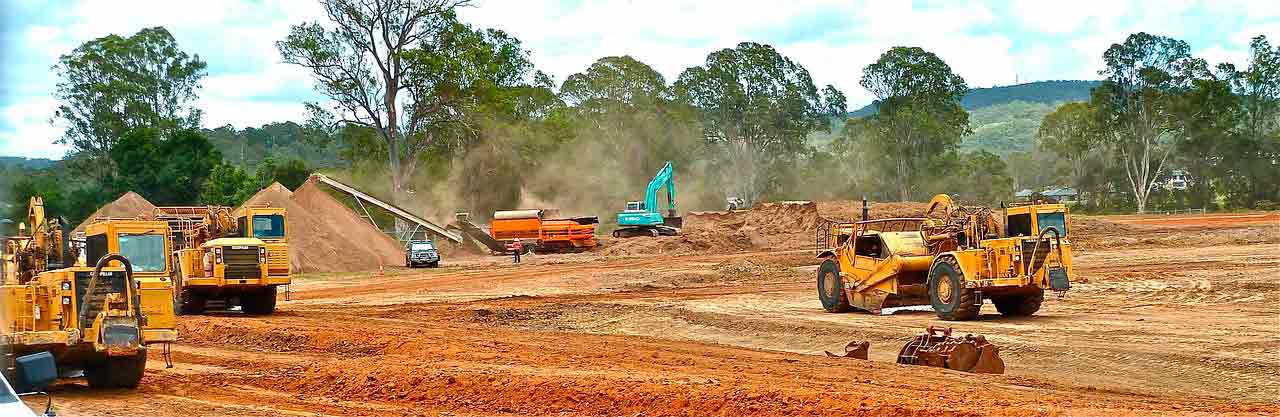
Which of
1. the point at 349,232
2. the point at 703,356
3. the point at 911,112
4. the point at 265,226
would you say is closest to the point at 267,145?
the point at 911,112

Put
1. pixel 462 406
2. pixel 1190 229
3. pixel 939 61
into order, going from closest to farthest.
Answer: pixel 462 406 < pixel 1190 229 < pixel 939 61

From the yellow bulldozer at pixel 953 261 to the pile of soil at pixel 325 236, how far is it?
3022 centimetres

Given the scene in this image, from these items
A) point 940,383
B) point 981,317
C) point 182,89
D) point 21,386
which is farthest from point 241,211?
point 182,89

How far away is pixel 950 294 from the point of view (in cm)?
2383

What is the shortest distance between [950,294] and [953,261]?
2.02 feet

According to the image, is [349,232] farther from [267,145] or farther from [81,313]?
[267,145]

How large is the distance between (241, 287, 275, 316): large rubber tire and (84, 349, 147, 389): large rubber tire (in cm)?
1322

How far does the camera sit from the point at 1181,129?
92.2m

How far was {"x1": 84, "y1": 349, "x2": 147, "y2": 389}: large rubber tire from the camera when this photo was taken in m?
14.6

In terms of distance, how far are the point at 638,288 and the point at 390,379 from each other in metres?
23.7

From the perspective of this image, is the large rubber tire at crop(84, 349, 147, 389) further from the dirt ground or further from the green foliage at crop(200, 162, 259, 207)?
the green foliage at crop(200, 162, 259, 207)

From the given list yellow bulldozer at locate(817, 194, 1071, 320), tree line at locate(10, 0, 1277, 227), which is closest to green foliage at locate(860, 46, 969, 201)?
tree line at locate(10, 0, 1277, 227)

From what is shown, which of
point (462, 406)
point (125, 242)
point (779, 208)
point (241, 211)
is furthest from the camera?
point (779, 208)

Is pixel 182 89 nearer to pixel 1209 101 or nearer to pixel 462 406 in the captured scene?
pixel 1209 101
